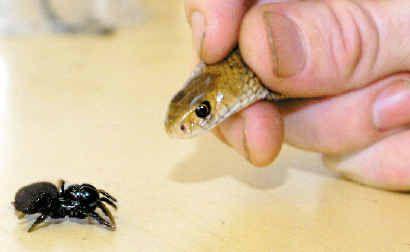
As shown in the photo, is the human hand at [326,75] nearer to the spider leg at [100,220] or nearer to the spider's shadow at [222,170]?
the spider's shadow at [222,170]

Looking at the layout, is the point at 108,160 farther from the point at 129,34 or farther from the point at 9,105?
the point at 129,34

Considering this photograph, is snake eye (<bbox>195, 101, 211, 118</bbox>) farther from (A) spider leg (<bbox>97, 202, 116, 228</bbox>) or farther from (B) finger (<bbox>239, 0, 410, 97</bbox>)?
(A) spider leg (<bbox>97, 202, 116, 228</bbox>)

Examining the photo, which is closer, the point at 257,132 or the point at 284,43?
the point at 284,43

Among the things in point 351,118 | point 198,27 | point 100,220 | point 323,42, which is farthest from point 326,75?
point 100,220

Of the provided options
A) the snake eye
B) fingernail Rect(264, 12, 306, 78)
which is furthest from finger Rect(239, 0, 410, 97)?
the snake eye

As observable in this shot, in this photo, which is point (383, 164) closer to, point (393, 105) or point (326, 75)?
point (393, 105)

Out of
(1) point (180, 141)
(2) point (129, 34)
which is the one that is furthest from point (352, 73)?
(2) point (129, 34)
